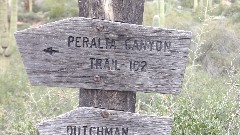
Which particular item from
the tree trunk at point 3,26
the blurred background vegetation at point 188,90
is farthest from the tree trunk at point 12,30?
the tree trunk at point 3,26

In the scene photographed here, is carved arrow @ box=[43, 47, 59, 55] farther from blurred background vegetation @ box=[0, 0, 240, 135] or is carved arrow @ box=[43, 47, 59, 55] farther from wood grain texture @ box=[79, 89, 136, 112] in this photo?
blurred background vegetation @ box=[0, 0, 240, 135]

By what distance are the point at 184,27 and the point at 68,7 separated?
27.9 feet

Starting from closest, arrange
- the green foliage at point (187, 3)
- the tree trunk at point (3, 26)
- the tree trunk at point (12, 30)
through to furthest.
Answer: the tree trunk at point (3, 26), the tree trunk at point (12, 30), the green foliage at point (187, 3)

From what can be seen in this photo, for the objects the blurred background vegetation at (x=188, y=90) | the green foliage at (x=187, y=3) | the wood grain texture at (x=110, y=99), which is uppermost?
the green foliage at (x=187, y=3)

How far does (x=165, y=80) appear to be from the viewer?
198cm

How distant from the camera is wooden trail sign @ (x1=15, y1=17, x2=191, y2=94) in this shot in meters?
1.96

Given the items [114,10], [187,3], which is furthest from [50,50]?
[187,3]

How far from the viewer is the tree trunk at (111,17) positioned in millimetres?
2084

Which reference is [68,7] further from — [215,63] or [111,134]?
[111,134]

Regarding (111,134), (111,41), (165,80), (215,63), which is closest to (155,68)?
(165,80)

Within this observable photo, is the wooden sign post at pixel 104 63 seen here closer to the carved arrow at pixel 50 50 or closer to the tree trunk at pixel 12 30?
the carved arrow at pixel 50 50

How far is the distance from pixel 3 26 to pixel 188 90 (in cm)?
642

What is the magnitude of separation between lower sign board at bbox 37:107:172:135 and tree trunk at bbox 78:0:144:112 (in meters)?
0.09

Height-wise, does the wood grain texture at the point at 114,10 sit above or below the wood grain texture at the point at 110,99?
above
